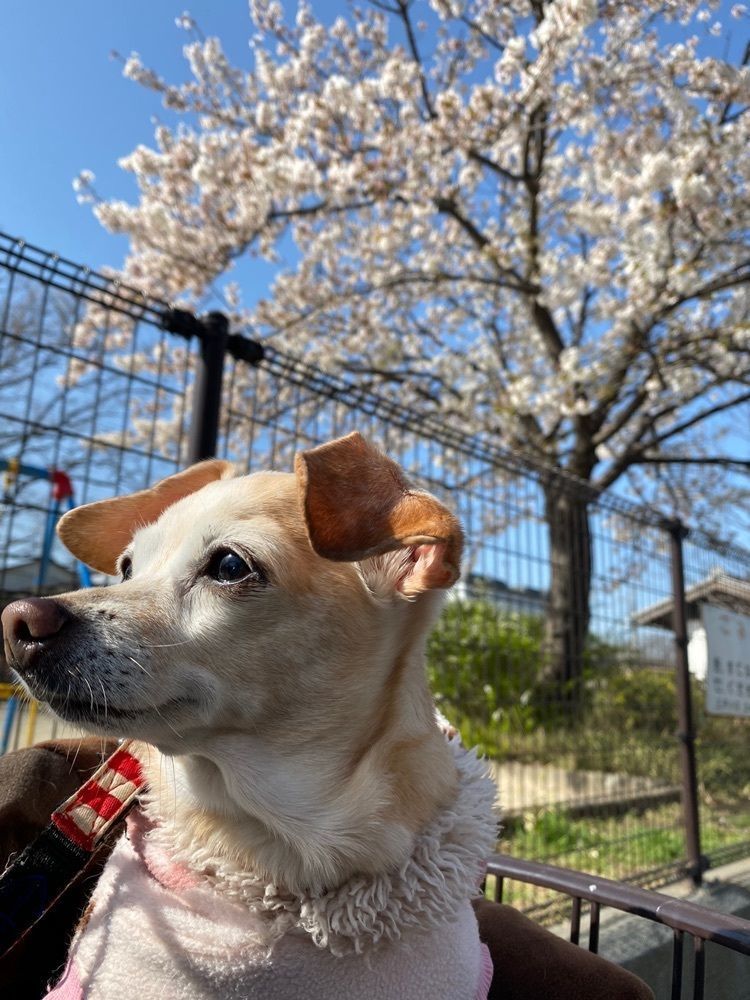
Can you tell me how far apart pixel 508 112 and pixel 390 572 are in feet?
26.3

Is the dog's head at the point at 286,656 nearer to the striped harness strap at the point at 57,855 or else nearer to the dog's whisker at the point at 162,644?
the dog's whisker at the point at 162,644

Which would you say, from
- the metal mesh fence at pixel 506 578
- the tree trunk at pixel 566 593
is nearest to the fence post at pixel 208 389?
the metal mesh fence at pixel 506 578

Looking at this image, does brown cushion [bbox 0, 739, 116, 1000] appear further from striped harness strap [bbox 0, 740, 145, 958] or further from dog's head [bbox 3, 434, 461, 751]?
dog's head [bbox 3, 434, 461, 751]

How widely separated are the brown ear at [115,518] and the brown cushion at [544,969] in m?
1.22

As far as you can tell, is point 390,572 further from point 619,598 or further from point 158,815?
point 619,598

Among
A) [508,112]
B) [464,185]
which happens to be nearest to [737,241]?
Answer: [508,112]

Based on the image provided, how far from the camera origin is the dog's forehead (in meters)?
1.40

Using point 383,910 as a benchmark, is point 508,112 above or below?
above

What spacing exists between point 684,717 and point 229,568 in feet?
12.4

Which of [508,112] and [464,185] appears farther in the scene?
[464,185]

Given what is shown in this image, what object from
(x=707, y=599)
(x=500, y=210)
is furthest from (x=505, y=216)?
(x=707, y=599)

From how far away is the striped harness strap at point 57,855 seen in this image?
1.22 m

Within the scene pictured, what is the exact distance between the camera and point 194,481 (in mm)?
1795

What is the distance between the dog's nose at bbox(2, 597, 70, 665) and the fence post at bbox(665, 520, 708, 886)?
3.95m
